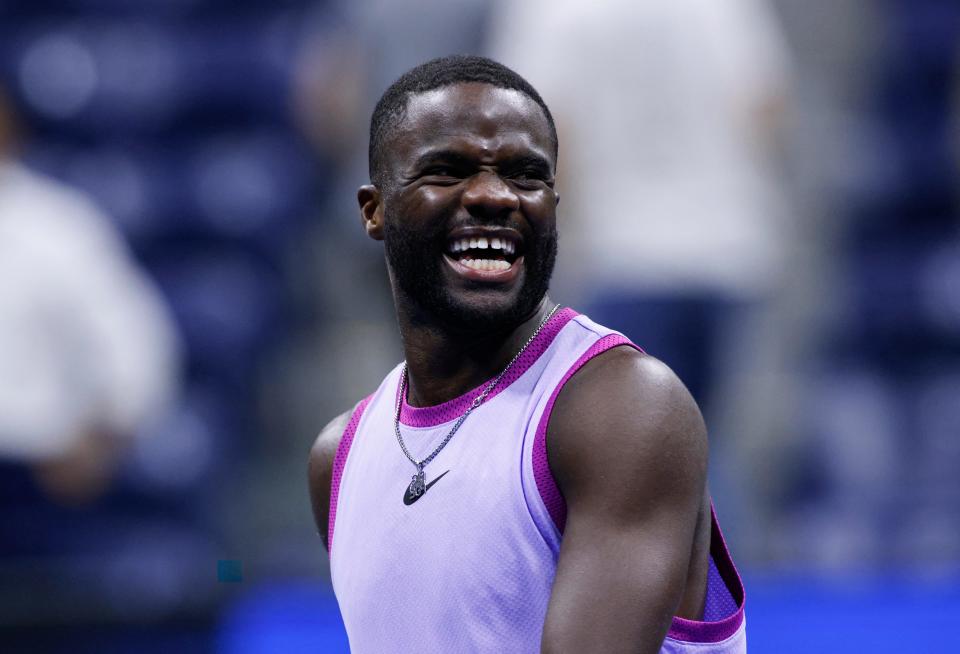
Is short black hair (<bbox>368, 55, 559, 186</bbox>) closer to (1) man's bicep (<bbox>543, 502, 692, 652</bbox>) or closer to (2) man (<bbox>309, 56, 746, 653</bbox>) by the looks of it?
(2) man (<bbox>309, 56, 746, 653</bbox>)

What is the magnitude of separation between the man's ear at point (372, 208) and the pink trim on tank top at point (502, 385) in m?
0.30

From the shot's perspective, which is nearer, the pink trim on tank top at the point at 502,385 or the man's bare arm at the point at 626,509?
the man's bare arm at the point at 626,509

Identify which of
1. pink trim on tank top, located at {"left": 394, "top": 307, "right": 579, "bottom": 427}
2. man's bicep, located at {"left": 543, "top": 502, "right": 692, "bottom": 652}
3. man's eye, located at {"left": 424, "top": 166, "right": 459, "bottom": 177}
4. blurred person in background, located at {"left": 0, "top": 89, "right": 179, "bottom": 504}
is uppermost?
blurred person in background, located at {"left": 0, "top": 89, "right": 179, "bottom": 504}

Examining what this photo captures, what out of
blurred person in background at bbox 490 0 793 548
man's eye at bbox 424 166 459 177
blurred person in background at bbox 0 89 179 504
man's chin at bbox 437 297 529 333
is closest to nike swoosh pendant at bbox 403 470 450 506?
man's chin at bbox 437 297 529 333

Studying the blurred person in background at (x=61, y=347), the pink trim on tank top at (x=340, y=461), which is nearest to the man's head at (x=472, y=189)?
Answer: the pink trim on tank top at (x=340, y=461)

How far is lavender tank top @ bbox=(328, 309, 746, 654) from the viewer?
234 cm

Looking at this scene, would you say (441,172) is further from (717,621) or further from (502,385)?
(717,621)

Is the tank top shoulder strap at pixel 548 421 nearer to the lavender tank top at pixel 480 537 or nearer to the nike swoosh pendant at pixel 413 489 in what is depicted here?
the lavender tank top at pixel 480 537

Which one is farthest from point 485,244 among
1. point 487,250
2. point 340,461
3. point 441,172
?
point 340,461

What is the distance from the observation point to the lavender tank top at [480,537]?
234 cm

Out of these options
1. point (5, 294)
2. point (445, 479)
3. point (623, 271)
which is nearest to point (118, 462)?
point (5, 294)

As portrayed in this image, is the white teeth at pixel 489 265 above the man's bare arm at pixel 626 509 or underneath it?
above

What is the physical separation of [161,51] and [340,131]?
113cm

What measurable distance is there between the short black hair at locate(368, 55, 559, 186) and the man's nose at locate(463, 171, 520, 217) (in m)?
0.13
